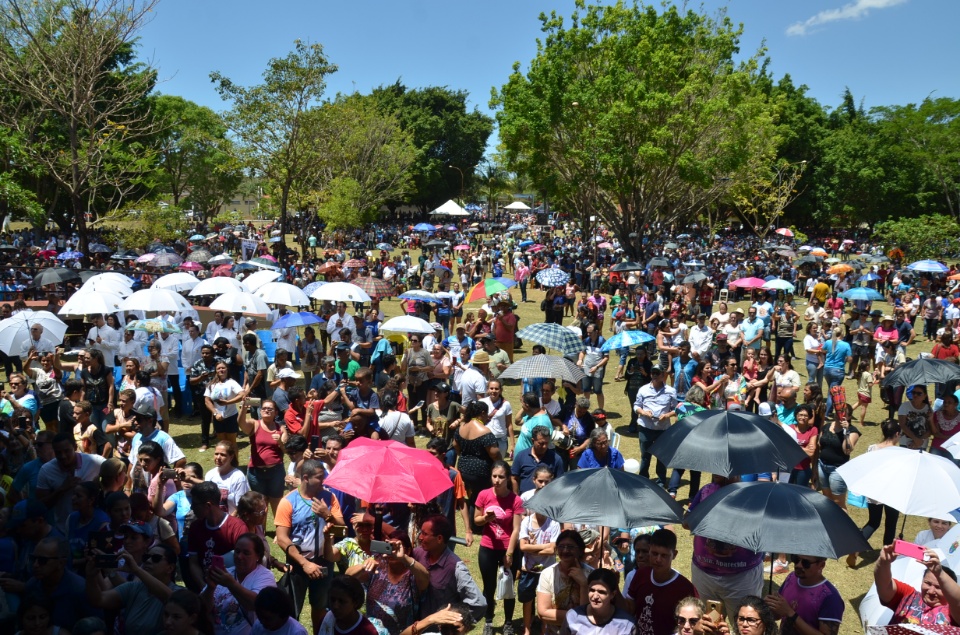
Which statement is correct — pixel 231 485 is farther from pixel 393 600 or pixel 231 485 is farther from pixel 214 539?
pixel 393 600

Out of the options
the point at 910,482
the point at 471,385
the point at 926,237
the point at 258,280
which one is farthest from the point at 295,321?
the point at 926,237

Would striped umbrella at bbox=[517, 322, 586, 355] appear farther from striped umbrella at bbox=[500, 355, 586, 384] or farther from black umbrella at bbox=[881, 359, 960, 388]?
black umbrella at bbox=[881, 359, 960, 388]

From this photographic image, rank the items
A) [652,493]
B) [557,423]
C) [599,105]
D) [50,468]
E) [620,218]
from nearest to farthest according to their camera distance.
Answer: [652,493], [50,468], [557,423], [599,105], [620,218]

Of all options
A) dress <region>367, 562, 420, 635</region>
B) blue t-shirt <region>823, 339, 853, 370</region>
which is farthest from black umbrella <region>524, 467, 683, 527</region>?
blue t-shirt <region>823, 339, 853, 370</region>

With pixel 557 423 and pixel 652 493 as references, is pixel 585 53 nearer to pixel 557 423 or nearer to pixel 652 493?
pixel 557 423

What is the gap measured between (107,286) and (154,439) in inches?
275

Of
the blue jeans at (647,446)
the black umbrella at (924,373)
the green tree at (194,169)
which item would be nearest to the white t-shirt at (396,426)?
the blue jeans at (647,446)

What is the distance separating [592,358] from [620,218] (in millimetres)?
21021

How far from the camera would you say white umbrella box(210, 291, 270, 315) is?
38.5 ft

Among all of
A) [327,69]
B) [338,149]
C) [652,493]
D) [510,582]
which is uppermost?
[327,69]

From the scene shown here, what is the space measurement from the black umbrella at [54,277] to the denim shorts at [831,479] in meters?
15.8

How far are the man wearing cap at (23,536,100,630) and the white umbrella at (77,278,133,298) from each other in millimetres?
8558

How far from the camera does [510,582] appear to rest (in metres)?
5.82

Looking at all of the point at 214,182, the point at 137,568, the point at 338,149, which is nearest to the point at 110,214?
the point at 338,149
